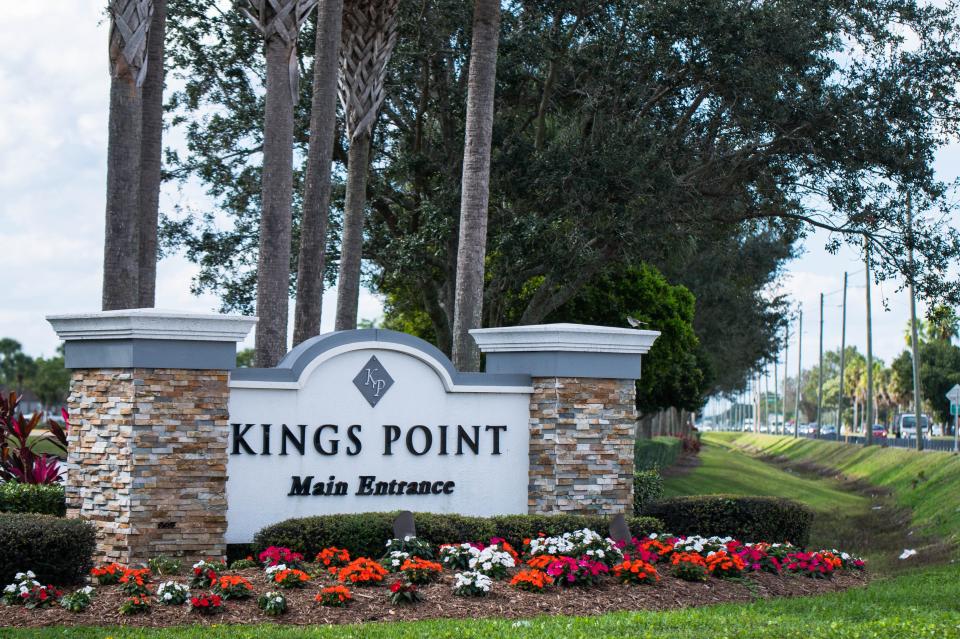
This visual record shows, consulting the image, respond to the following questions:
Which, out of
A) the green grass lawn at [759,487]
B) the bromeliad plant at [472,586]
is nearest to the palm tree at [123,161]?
the bromeliad plant at [472,586]

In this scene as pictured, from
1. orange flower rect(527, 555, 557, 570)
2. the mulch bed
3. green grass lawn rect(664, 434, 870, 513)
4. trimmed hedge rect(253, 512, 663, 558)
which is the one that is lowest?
green grass lawn rect(664, 434, 870, 513)

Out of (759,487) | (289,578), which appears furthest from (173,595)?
(759,487)

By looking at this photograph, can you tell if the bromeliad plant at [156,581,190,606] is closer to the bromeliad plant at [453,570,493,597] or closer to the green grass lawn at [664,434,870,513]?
the bromeliad plant at [453,570,493,597]

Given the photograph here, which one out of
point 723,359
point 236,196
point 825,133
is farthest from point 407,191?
point 723,359

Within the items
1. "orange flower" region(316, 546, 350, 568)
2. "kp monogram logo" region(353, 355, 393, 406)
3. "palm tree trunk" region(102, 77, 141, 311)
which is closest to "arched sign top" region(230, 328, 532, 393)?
"kp monogram logo" region(353, 355, 393, 406)

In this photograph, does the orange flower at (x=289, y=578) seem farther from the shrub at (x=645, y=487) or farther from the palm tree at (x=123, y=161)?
the palm tree at (x=123, y=161)

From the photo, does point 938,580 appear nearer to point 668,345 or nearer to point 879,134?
point 879,134

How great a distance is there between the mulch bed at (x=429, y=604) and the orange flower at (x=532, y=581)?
0.29ft

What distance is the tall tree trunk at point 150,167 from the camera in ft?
58.3

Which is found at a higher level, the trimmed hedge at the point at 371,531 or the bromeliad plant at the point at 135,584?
the trimmed hedge at the point at 371,531

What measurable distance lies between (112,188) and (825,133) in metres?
14.2

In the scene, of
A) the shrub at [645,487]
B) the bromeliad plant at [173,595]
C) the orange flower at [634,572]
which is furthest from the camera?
the shrub at [645,487]

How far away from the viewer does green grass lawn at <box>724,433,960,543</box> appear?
93.4 feet

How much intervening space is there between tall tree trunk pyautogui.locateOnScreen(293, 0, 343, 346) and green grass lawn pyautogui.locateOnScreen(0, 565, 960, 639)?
10093 millimetres
